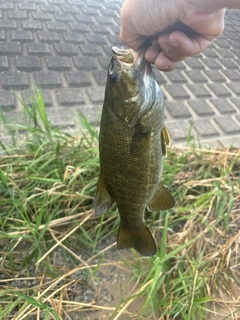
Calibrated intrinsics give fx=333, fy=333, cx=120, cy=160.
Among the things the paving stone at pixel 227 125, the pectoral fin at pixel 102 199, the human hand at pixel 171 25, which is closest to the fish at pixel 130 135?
the pectoral fin at pixel 102 199

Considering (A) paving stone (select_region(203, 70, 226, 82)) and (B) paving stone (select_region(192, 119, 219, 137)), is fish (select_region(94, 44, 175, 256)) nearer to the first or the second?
(B) paving stone (select_region(192, 119, 219, 137))

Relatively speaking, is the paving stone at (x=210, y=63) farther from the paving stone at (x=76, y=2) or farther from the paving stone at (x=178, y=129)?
the paving stone at (x=76, y=2)

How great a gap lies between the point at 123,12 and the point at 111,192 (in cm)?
84

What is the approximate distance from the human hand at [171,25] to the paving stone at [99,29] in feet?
10.6

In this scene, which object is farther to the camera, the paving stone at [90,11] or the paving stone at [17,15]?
the paving stone at [90,11]

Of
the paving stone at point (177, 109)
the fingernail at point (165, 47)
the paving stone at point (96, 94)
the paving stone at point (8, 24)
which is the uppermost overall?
the fingernail at point (165, 47)

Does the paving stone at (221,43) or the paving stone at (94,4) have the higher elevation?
the paving stone at (94,4)

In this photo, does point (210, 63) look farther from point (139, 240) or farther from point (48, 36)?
point (139, 240)

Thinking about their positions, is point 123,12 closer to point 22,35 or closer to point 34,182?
point 34,182

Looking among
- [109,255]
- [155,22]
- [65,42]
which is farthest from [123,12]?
[65,42]

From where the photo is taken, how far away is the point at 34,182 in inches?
88.6

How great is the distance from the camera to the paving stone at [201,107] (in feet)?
11.8

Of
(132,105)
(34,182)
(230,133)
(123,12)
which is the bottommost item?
(230,133)

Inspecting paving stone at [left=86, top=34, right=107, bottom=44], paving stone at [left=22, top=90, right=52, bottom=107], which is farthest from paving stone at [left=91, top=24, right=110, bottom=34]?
paving stone at [left=22, top=90, right=52, bottom=107]
